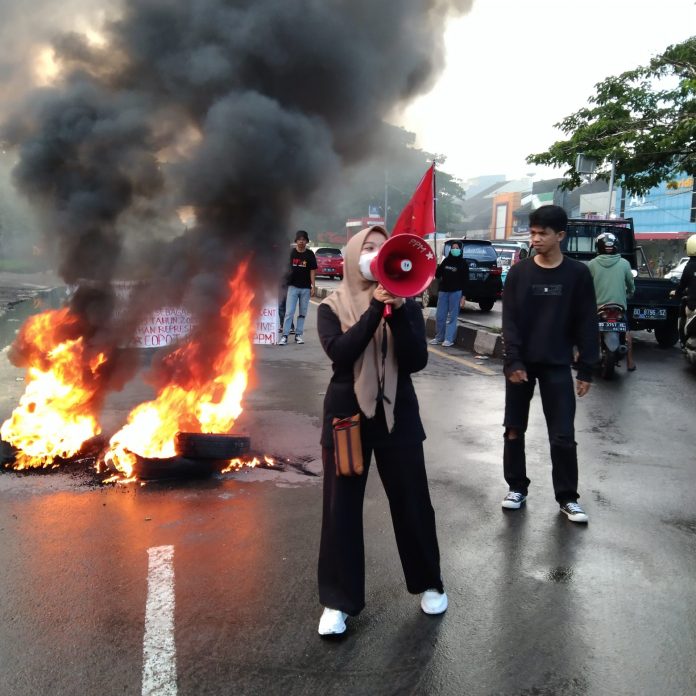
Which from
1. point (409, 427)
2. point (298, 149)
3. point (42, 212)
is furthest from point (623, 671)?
point (42, 212)

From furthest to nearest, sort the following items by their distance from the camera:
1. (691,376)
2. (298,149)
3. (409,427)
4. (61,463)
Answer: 1. (691,376)
2. (298,149)
3. (61,463)
4. (409,427)

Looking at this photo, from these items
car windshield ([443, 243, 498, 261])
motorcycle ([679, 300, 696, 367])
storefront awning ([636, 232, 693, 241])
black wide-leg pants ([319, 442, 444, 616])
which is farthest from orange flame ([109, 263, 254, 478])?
storefront awning ([636, 232, 693, 241])

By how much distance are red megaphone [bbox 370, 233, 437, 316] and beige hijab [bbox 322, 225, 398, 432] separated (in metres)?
0.15

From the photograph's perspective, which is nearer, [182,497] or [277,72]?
[182,497]

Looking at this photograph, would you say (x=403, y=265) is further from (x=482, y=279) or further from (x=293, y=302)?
(x=482, y=279)

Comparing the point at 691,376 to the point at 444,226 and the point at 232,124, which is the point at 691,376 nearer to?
the point at 232,124

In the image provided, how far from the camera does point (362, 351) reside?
2.76 metres

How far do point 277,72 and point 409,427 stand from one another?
3921 mm

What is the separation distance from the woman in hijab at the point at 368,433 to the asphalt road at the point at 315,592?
193 millimetres

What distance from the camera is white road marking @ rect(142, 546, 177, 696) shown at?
101 inches

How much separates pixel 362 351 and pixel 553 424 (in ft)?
6.24

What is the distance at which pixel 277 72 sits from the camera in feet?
18.7

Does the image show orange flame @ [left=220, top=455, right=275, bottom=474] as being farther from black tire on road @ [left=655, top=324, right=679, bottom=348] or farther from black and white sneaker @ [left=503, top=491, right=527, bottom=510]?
black tire on road @ [left=655, top=324, right=679, bottom=348]

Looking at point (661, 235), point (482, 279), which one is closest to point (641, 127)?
point (482, 279)
